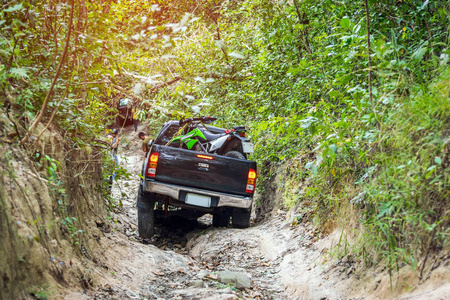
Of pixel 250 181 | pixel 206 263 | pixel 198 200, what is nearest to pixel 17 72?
pixel 206 263

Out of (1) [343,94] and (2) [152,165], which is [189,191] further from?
(1) [343,94]

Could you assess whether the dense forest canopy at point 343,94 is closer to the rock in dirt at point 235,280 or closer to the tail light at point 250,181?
the tail light at point 250,181

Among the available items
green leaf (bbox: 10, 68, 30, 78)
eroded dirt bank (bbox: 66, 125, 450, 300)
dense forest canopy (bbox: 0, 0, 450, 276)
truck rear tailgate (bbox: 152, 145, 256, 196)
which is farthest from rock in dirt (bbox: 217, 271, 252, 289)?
green leaf (bbox: 10, 68, 30, 78)

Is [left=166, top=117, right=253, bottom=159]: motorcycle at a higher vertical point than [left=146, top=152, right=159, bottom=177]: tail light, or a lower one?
higher

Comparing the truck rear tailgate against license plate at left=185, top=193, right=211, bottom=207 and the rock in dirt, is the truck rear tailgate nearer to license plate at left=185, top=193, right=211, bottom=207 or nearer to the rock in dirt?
license plate at left=185, top=193, right=211, bottom=207

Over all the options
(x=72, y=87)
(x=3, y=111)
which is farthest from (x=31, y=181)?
(x=72, y=87)

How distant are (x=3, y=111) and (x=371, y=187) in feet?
11.2

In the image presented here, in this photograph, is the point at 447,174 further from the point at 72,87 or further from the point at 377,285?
the point at 72,87

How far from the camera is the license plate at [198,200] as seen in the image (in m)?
7.23

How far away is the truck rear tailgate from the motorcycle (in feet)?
1.96

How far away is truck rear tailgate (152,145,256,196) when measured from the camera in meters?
7.20

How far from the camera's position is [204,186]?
24.1 feet

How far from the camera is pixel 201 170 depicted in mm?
7301

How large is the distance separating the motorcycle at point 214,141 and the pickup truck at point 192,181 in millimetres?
591
